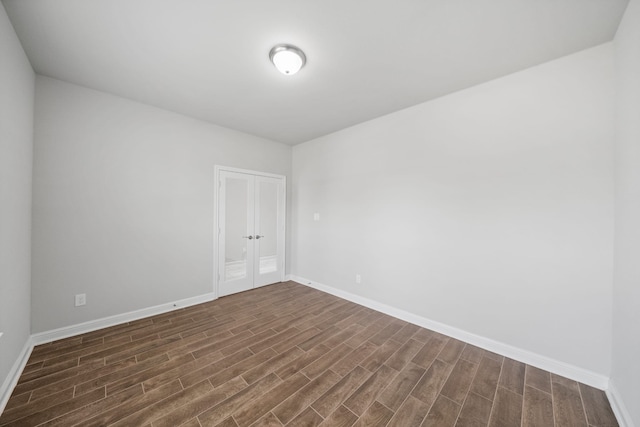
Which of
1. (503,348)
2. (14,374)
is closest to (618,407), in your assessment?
(503,348)

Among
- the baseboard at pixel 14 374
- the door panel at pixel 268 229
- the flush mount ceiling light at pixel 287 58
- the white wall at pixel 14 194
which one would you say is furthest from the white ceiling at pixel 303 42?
the baseboard at pixel 14 374

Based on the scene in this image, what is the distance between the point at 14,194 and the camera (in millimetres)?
1836

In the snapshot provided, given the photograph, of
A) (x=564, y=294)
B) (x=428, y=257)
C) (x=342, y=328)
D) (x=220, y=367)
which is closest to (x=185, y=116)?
(x=220, y=367)

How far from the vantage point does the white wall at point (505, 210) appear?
1.87m

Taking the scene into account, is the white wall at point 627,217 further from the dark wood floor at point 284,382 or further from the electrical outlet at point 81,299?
the electrical outlet at point 81,299

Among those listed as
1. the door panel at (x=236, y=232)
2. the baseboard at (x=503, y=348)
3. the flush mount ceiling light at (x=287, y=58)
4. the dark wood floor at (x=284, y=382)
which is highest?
the flush mount ceiling light at (x=287, y=58)

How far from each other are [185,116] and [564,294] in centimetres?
492

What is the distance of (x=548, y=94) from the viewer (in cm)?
205

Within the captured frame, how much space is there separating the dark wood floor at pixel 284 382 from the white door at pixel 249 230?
1199 mm

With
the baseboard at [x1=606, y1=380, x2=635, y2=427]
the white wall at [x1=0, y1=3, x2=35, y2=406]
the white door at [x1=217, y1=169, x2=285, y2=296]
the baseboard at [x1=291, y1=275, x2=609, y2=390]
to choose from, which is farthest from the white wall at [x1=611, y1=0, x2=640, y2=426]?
the white wall at [x1=0, y1=3, x2=35, y2=406]

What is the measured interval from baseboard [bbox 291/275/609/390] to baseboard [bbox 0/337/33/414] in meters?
3.45

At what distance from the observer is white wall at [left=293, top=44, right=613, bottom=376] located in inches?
73.7

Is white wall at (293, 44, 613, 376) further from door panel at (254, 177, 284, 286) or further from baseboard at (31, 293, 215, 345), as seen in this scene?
baseboard at (31, 293, 215, 345)

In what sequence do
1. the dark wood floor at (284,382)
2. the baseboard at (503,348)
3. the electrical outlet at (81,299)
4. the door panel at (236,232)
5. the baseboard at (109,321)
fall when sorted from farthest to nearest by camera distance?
the door panel at (236,232) < the electrical outlet at (81,299) < the baseboard at (109,321) < the baseboard at (503,348) < the dark wood floor at (284,382)
